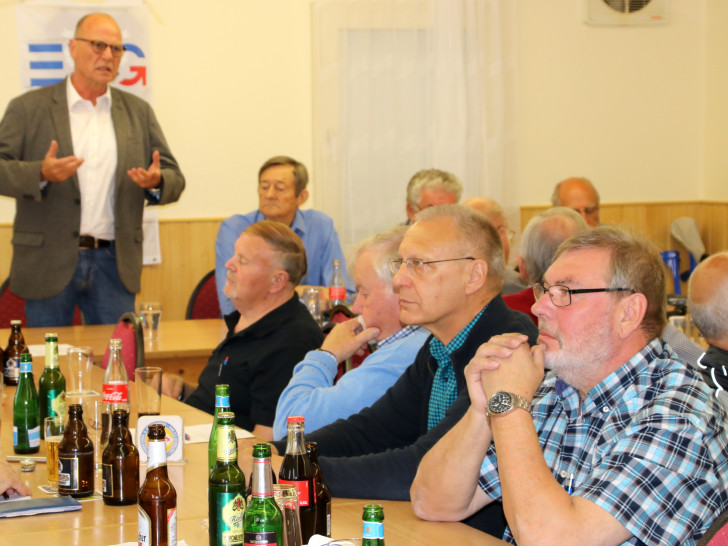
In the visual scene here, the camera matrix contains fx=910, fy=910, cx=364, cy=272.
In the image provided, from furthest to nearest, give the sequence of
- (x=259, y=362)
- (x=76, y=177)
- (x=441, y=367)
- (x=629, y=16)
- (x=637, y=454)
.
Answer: (x=629, y=16) < (x=76, y=177) < (x=259, y=362) < (x=441, y=367) < (x=637, y=454)

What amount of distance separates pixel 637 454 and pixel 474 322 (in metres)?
0.83

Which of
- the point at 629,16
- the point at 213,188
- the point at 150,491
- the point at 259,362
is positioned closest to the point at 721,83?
the point at 629,16

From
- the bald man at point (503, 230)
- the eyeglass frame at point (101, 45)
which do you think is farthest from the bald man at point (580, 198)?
the eyeglass frame at point (101, 45)

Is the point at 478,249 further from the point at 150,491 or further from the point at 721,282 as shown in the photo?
the point at 150,491

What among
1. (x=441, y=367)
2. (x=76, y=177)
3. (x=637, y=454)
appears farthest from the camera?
(x=76, y=177)

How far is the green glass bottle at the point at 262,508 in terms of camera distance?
1342mm

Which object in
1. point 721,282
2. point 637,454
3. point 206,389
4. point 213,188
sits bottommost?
point 206,389

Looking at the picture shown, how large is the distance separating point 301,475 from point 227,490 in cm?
15

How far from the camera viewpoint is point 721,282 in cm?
273

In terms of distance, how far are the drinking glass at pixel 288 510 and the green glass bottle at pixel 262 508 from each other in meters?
0.02

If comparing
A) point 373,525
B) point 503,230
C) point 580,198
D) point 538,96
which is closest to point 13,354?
point 373,525

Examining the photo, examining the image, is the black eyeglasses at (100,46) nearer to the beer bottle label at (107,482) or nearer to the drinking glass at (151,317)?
the drinking glass at (151,317)

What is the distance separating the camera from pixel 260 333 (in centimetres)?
329

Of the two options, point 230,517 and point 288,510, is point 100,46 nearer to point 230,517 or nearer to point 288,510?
point 230,517
